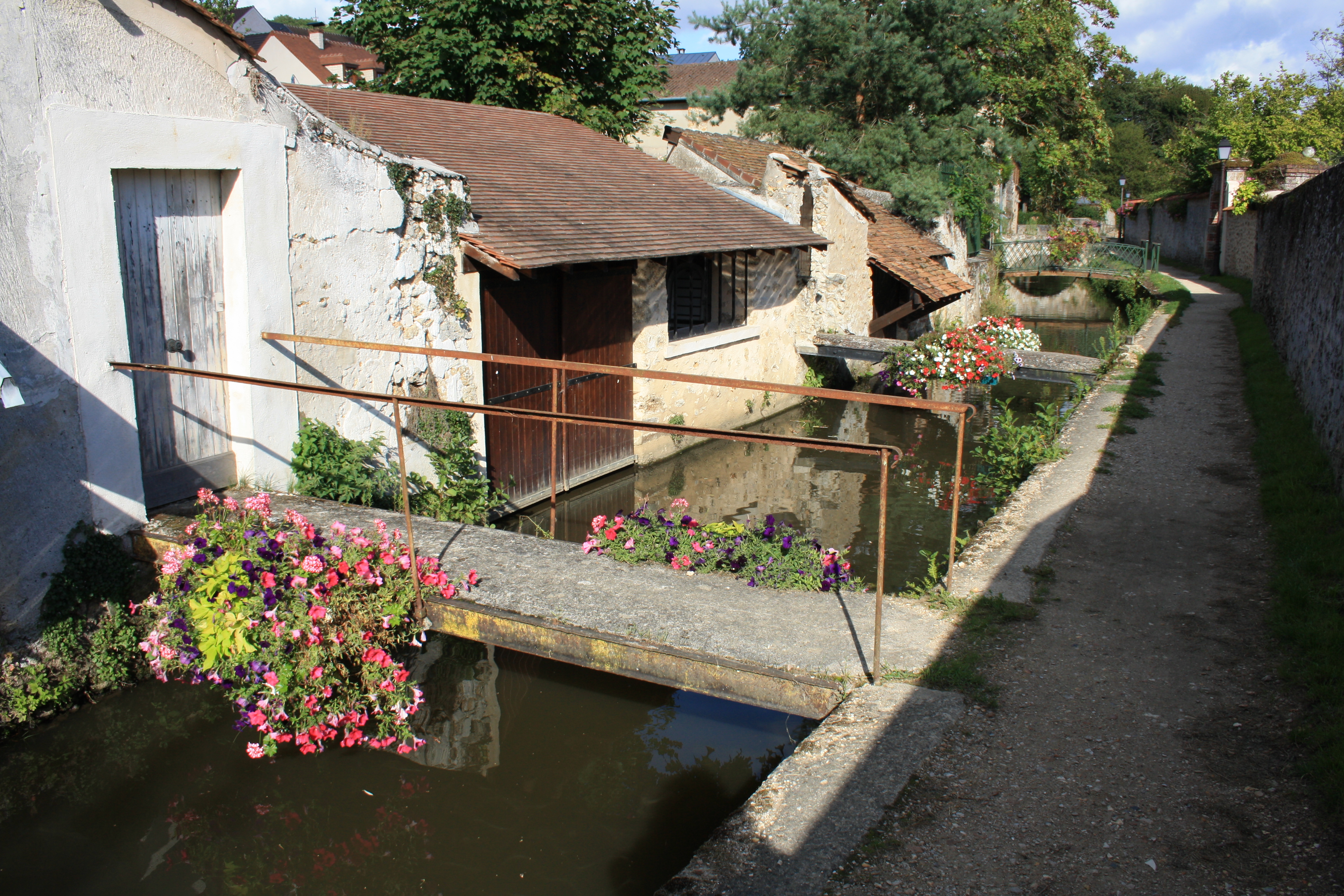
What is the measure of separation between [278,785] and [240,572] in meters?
1.10

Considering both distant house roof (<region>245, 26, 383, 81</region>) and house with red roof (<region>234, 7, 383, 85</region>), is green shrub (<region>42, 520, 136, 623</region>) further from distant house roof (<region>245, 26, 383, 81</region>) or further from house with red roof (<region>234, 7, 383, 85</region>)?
distant house roof (<region>245, 26, 383, 81</region>)

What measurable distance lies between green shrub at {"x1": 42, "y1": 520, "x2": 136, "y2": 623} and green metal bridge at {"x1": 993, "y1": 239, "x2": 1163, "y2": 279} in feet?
79.8

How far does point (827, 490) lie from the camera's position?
32.6 feet

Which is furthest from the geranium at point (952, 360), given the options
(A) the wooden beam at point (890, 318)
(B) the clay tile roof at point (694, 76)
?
(B) the clay tile roof at point (694, 76)

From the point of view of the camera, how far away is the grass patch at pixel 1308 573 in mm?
3711

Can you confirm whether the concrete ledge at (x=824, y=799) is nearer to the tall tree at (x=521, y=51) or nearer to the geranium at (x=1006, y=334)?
the geranium at (x=1006, y=334)

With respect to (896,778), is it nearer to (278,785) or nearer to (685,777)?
(685,777)

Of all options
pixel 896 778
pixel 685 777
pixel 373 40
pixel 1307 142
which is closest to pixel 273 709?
pixel 685 777

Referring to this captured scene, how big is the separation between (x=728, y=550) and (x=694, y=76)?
39.8 metres

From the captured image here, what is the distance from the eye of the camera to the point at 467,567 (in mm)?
5312

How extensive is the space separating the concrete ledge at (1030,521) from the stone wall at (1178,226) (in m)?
25.8

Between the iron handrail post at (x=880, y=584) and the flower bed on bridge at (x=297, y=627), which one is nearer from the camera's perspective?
the iron handrail post at (x=880, y=584)

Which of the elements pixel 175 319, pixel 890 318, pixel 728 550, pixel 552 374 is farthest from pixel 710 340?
pixel 175 319

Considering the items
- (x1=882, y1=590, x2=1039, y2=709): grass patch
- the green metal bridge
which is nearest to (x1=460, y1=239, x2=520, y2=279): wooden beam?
(x1=882, y1=590, x2=1039, y2=709): grass patch
